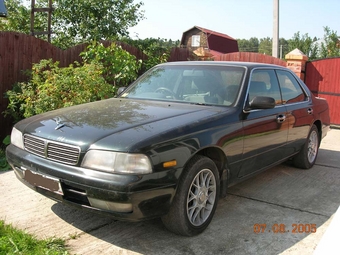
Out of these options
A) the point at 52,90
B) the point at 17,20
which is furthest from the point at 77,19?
the point at 52,90

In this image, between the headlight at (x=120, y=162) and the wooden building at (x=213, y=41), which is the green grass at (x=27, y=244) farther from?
the wooden building at (x=213, y=41)

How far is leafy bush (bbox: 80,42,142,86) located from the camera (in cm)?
777

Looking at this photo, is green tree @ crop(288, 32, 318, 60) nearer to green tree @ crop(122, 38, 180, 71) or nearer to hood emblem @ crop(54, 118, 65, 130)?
green tree @ crop(122, 38, 180, 71)

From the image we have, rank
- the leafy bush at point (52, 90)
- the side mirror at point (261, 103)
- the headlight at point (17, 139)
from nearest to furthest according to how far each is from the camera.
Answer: the headlight at point (17, 139) < the side mirror at point (261, 103) < the leafy bush at point (52, 90)

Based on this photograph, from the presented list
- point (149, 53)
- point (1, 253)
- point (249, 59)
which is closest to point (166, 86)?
point (1, 253)

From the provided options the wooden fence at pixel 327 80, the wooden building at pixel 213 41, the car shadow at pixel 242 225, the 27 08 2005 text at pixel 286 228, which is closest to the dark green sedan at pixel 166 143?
the car shadow at pixel 242 225

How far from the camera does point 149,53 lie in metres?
9.77

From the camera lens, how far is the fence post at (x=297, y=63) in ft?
34.0

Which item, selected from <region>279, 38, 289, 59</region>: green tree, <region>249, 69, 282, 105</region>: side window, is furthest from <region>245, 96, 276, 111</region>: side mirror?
<region>279, 38, 289, 59</region>: green tree

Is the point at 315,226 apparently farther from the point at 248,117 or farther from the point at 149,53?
the point at 149,53

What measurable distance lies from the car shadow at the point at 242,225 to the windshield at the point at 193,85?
4.07 ft

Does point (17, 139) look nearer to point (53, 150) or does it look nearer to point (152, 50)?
point (53, 150)

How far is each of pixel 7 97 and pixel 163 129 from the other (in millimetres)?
4496

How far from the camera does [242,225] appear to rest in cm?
371
